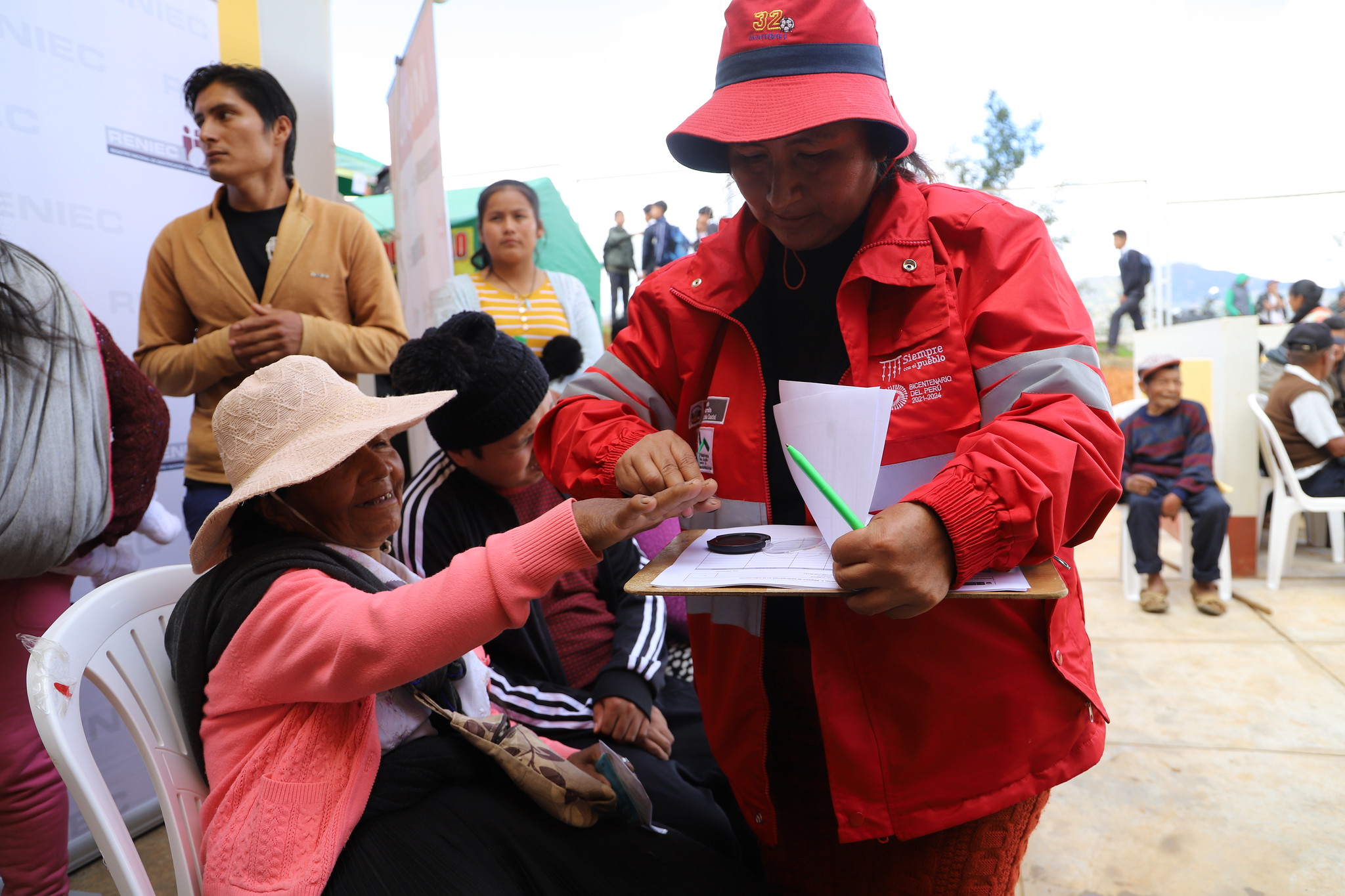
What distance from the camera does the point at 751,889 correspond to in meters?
1.42

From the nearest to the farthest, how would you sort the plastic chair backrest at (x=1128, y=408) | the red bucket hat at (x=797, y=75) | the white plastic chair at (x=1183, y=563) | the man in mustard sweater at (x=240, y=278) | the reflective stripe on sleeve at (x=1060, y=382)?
the reflective stripe on sleeve at (x=1060, y=382) → the red bucket hat at (x=797, y=75) → the man in mustard sweater at (x=240, y=278) → the white plastic chair at (x=1183, y=563) → the plastic chair backrest at (x=1128, y=408)

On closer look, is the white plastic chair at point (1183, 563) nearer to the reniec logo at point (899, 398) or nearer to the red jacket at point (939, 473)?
the red jacket at point (939, 473)

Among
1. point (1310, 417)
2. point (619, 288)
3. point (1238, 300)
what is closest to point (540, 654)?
point (1310, 417)

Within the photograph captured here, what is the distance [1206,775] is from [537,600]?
8.49 ft

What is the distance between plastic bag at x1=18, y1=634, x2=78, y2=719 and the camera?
1.03 meters

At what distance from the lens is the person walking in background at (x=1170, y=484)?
15.9 ft

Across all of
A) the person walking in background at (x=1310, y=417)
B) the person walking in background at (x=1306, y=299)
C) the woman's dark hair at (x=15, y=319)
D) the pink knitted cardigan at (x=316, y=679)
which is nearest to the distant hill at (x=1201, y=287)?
the person walking in background at (x=1306, y=299)

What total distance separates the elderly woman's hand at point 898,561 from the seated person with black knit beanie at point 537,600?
106cm

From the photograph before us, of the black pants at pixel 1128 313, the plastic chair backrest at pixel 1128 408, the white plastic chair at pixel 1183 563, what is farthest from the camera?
the black pants at pixel 1128 313

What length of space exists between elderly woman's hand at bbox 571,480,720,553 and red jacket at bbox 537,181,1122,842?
2.0 inches

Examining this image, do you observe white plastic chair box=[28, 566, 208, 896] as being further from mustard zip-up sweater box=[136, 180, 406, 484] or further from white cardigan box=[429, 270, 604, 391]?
white cardigan box=[429, 270, 604, 391]

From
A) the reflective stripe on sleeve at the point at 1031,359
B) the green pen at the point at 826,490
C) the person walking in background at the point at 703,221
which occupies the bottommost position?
the green pen at the point at 826,490

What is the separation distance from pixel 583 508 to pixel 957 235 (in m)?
0.66

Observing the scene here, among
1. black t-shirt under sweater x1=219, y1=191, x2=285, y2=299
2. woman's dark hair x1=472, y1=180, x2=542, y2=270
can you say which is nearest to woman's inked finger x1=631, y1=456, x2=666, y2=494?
black t-shirt under sweater x1=219, y1=191, x2=285, y2=299
